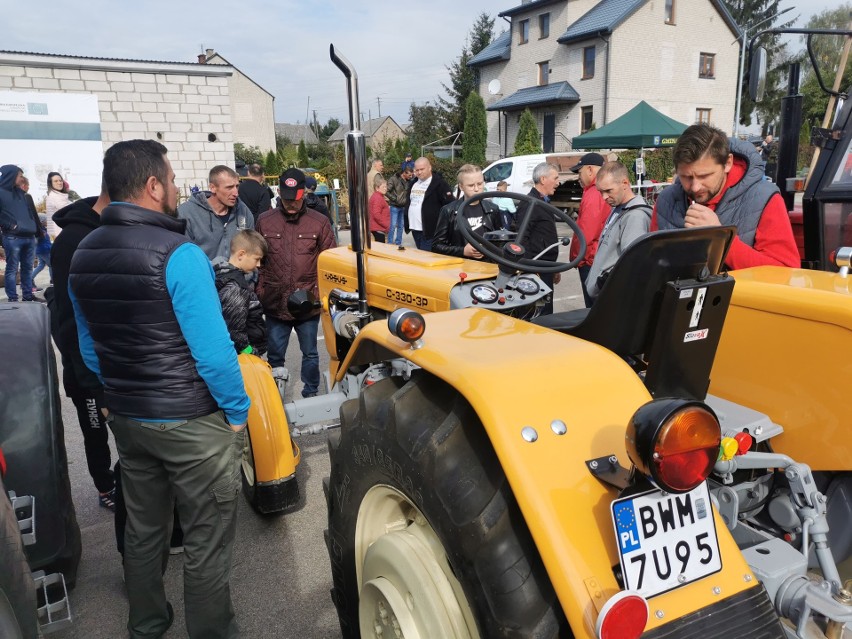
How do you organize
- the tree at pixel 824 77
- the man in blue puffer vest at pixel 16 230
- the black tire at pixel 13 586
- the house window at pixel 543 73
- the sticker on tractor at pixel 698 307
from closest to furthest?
the black tire at pixel 13 586
the sticker on tractor at pixel 698 307
the man in blue puffer vest at pixel 16 230
the tree at pixel 824 77
the house window at pixel 543 73

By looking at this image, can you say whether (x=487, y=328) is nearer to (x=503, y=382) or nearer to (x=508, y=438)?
(x=503, y=382)

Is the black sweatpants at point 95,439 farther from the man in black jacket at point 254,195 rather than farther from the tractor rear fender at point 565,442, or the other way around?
the man in black jacket at point 254,195

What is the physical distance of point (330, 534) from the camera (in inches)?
74.7

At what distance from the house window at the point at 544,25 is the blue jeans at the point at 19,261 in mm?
28664

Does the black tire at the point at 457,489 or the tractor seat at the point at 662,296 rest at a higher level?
the tractor seat at the point at 662,296

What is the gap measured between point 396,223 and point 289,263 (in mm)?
6536

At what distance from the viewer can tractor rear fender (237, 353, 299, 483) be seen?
2904 mm

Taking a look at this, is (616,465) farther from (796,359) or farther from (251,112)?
(251,112)

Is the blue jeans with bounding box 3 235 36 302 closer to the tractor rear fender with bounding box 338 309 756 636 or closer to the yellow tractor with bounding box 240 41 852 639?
the yellow tractor with bounding box 240 41 852 639

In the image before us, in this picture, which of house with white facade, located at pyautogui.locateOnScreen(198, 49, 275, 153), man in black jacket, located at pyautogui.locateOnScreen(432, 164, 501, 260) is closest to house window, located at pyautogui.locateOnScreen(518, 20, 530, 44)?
house with white facade, located at pyautogui.locateOnScreen(198, 49, 275, 153)

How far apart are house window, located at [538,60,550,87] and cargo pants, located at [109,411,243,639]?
32708 millimetres

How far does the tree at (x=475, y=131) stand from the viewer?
98.0 ft

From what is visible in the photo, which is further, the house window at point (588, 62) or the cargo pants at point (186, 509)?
the house window at point (588, 62)

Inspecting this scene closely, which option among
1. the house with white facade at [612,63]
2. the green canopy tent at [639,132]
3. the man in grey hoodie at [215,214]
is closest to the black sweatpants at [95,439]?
the man in grey hoodie at [215,214]
